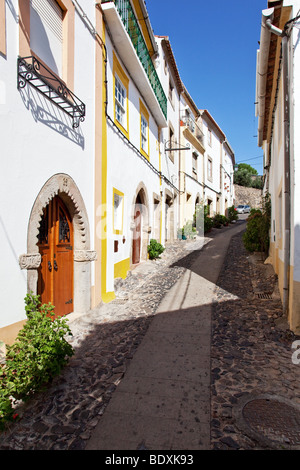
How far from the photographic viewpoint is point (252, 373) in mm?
3561

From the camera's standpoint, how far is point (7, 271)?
3.44m

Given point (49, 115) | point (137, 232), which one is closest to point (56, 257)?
point (49, 115)

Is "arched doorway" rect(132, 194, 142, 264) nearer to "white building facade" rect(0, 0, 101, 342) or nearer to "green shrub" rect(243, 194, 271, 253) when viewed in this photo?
"green shrub" rect(243, 194, 271, 253)

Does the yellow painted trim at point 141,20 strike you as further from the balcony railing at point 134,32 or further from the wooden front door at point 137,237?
the wooden front door at point 137,237

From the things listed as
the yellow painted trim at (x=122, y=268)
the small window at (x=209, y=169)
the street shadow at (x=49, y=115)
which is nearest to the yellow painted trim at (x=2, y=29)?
the street shadow at (x=49, y=115)

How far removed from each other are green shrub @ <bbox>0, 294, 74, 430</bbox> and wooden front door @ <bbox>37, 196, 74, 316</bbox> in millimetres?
1261

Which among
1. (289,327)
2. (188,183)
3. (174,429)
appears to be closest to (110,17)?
(289,327)

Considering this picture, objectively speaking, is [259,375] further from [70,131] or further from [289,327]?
[70,131]

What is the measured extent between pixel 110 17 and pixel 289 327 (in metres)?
7.63

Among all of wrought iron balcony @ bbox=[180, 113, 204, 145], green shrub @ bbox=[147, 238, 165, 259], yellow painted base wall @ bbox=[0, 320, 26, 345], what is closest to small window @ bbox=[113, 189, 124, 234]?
green shrub @ bbox=[147, 238, 165, 259]

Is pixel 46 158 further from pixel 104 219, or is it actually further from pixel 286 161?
pixel 286 161

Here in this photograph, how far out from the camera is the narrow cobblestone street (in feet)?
8.44

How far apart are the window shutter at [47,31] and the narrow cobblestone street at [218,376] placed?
454 cm

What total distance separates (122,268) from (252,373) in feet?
16.6
